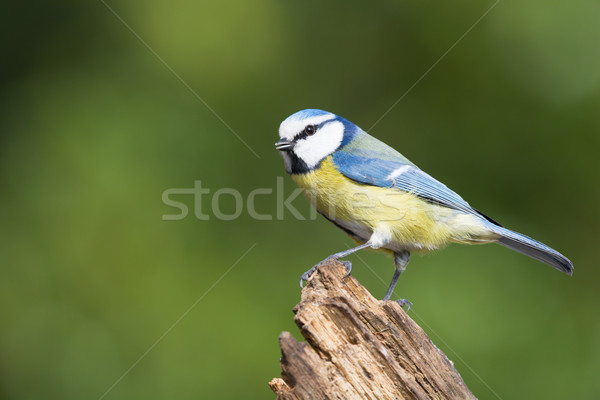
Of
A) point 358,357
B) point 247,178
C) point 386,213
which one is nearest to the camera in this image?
point 358,357

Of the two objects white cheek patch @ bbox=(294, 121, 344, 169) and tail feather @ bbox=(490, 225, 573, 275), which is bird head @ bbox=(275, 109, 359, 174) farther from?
tail feather @ bbox=(490, 225, 573, 275)

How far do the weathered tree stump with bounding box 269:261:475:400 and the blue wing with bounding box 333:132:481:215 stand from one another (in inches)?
Result: 28.6

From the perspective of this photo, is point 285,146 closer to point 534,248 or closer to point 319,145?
point 319,145

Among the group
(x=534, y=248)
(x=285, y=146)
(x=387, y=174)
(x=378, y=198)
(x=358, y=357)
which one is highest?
(x=534, y=248)

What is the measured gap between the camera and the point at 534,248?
2666mm

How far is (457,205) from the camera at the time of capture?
2.70 metres

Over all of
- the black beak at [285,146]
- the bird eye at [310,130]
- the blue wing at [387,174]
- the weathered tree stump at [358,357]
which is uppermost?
the blue wing at [387,174]

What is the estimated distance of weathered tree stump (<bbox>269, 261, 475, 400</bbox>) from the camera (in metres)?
1.78

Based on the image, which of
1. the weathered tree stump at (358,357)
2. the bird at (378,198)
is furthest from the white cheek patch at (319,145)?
the weathered tree stump at (358,357)

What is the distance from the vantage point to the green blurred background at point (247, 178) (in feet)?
11.7

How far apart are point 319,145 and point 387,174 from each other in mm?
345

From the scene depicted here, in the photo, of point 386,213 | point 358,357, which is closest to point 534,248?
point 386,213

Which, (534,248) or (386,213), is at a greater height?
(534,248)

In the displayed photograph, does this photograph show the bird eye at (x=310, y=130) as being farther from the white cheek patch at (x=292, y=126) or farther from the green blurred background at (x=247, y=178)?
the green blurred background at (x=247, y=178)
